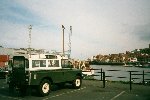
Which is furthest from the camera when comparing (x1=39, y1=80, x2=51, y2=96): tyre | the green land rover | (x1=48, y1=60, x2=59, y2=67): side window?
(x1=48, y1=60, x2=59, y2=67): side window

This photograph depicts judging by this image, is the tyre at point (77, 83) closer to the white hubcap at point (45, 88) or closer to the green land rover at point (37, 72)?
the green land rover at point (37, 72)

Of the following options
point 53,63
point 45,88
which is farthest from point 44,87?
point 53,63

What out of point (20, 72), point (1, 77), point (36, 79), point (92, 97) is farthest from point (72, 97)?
point (1, 77)

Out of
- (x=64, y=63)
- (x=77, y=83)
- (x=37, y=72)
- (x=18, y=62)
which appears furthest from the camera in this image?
(x=77, y=83)

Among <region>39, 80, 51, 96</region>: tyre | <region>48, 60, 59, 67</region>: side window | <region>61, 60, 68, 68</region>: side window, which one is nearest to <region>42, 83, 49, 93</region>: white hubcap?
<region>39, 80, 51, 96</region>: tyre

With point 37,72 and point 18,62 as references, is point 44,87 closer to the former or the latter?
point 37,72

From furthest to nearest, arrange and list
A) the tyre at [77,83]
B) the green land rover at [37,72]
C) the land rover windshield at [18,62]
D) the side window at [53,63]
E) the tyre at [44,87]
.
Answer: the tyre at [77,83] → the side window at [53,63] → the land rover windshield at [18,62] → the tyre at [44,87] → the green land rover at [37,72]

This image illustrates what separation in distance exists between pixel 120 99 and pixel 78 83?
4.66 m

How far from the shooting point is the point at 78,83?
56.3 ft

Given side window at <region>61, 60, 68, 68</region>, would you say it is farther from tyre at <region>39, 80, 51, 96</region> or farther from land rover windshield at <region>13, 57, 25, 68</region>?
land rover windshield at <region>13, 57, 25, 68</region>

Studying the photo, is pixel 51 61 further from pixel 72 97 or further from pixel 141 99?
pixel 141 99

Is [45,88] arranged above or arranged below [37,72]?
below

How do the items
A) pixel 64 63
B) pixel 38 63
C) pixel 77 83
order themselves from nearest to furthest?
pixel 38 63 → pixel 64 63 → pixel 77 83

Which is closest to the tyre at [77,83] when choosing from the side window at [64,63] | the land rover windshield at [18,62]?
the side window at [64,63]
